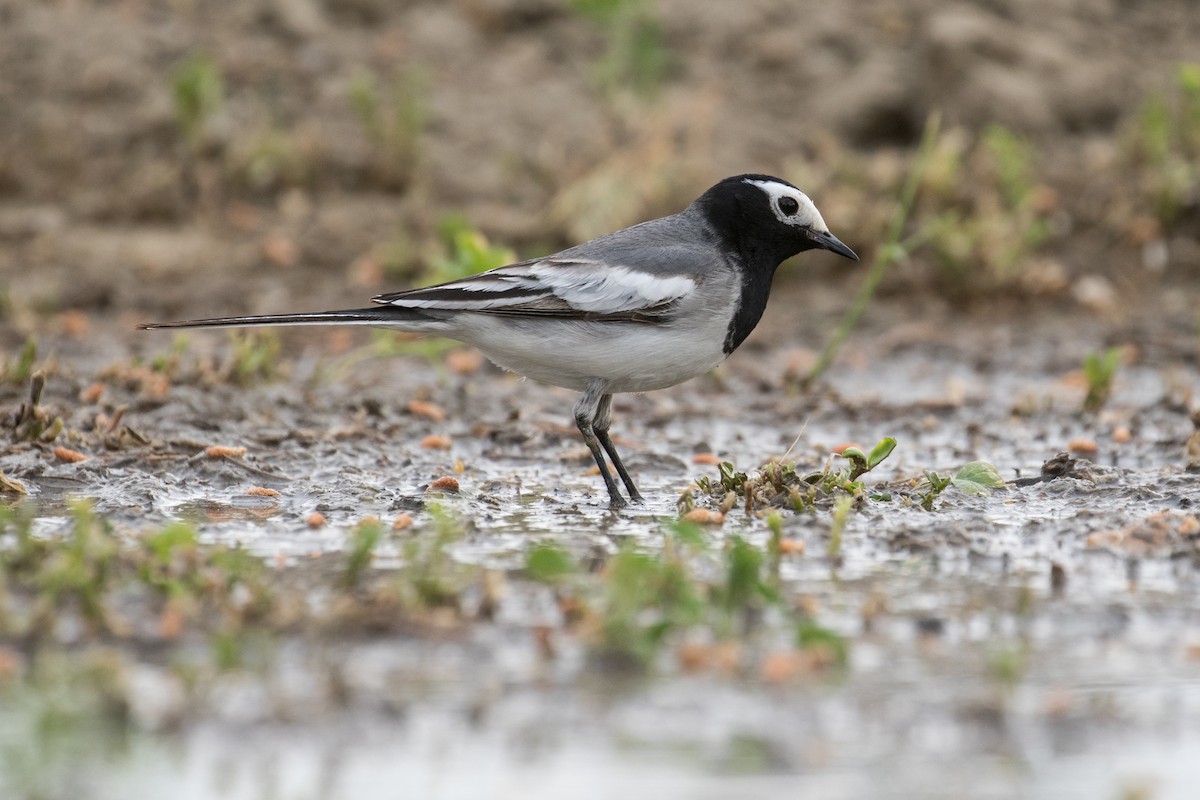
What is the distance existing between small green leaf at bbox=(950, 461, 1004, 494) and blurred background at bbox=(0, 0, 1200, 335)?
389cm

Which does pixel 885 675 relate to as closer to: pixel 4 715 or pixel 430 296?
pixel 4 715

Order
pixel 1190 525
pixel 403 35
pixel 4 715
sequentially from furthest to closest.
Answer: pixel 403 35 < pixel 1190 525 < pixel 4 715

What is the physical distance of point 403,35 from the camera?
12.4 meters

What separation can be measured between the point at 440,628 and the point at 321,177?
25.0 ft

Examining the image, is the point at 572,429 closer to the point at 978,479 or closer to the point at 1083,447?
the point at 978,479

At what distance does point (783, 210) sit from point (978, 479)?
4.85 ft

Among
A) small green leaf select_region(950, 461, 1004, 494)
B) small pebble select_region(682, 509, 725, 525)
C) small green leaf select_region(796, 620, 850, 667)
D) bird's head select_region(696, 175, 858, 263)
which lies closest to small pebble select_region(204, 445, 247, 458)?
small pebble select_region(682, 509, 725, 525)

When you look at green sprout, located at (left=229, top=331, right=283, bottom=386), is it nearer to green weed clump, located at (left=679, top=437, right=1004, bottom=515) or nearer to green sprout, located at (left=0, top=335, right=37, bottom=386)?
green sprout, located at (left=0, top=335, right=37, bottom=386)

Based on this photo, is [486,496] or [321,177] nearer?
[486,496]

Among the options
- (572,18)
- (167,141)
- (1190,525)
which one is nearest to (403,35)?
(572,18)

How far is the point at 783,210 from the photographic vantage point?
6938mm

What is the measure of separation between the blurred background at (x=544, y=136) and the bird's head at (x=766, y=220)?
316cm

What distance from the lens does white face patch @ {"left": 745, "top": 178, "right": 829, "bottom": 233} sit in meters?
6.93

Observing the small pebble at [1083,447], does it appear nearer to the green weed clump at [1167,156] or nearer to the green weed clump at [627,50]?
the green weed clump at [1167,156]
